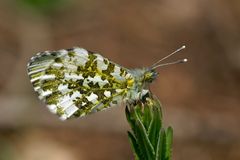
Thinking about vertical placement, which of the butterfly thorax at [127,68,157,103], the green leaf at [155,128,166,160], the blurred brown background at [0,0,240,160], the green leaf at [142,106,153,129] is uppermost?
the blurred brown background at [0,0,240,160]

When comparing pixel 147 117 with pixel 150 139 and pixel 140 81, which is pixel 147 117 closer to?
pixel 150 139

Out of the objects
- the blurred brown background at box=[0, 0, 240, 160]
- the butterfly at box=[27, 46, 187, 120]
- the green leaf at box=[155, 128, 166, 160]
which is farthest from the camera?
the blurred brown background at box=[0, 0, 240, 160]

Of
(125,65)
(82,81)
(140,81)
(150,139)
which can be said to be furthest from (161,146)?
(125,65)

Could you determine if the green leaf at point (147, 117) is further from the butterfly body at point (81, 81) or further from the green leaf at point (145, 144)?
the butterfly body at point (81, 81)

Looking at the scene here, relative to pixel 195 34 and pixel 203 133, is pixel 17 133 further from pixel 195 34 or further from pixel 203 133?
pixel 195 34

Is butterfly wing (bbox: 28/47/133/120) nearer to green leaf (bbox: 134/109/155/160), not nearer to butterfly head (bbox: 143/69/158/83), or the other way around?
butterfly head (bbox: 143/69/158/83)

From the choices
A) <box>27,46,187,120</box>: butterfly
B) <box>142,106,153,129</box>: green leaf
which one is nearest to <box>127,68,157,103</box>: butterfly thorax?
<box>27,46,187,120</box>: butterfly
